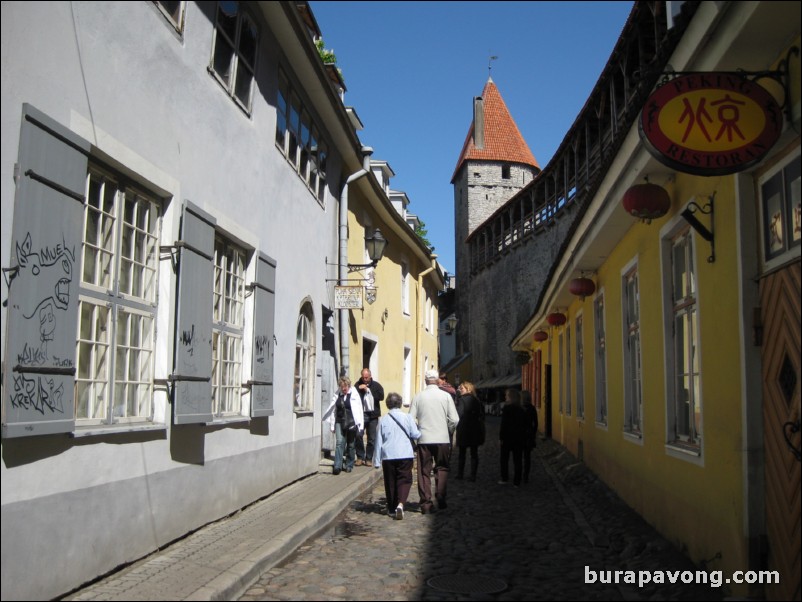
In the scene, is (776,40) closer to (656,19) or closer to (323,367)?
(323,367)

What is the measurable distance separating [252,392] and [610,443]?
4501mm

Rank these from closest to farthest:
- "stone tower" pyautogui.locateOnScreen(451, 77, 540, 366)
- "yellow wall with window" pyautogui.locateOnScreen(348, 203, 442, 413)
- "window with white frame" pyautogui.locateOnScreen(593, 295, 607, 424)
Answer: "window with white frame" pyautogui.locateOnScreen(593, 295, 607, 424) → "yellow wall with window" pyautogui.locateOnScreen(348, 203, 442, 413) → "stone tower" pyautogui.locateOnScreen(451, 77, 540, 366)

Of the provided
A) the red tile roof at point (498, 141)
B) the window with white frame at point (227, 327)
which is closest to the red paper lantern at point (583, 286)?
the window with white frame at point (227, 327)

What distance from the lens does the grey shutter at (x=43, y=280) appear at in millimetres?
4117

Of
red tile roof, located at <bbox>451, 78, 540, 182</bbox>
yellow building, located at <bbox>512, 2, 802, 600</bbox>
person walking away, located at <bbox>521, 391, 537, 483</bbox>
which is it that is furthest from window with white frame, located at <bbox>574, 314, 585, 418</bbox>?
red tile roof, located at <bbox>451, 78, 540, 182</bbox>

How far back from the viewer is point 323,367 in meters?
12.2

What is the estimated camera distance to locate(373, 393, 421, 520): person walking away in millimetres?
8328

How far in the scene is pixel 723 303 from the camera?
201 inches

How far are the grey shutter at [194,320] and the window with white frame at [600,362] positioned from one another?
Answer: 5949mm

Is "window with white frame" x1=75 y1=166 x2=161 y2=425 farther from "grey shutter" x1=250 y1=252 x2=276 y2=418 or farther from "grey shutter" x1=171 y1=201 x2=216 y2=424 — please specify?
"grey shutter" x1=250 y1=252 x2=276 y2=418

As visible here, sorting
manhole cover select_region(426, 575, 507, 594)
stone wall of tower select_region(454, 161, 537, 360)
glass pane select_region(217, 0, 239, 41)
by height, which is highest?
stone wall of tower select_region(454, 161, 537, 360)

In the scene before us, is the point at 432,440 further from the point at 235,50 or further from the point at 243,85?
the point at 235,50

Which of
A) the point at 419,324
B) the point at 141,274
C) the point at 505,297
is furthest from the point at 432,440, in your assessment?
the point at 505,297

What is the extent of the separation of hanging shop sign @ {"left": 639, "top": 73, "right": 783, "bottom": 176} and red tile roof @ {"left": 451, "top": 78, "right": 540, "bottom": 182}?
1956 inches
